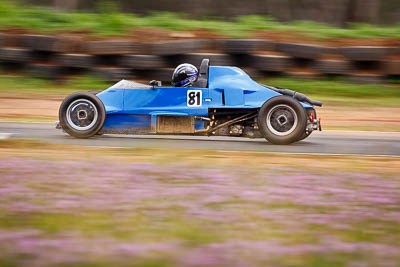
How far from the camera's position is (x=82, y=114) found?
930cm

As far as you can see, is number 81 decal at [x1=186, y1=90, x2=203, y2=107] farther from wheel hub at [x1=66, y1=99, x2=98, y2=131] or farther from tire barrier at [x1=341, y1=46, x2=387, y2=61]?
tire barrier at [x1=341, y1=46, x2=387, y2=61]

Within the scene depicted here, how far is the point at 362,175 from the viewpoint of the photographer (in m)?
6.79

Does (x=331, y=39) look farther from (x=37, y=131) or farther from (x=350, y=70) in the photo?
(x=37, y=131)

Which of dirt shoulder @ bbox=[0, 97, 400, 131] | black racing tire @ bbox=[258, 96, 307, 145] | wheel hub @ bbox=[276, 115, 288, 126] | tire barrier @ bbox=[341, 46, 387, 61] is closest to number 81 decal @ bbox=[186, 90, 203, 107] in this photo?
black racing tire @ bbox=[258, 96, 307, 145]

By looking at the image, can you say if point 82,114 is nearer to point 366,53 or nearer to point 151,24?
point 366,53

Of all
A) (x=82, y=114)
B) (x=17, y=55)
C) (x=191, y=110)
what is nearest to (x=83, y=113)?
(x=82, y=114)

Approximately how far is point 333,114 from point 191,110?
18.0 ft

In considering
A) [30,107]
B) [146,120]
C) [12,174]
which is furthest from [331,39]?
[12,174]

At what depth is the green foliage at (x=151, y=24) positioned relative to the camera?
17328 millimetres

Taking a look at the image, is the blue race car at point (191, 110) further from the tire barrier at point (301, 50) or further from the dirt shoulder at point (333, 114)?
the tire barrier at point (301, 50)

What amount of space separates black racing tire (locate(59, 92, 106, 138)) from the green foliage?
26.9 ft

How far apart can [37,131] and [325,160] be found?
4487mm

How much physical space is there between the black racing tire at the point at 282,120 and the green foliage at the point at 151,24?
8.22 meters

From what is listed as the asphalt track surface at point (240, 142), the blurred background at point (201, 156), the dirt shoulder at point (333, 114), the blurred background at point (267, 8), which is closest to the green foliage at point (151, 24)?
the blurred background at point (201, 156)
